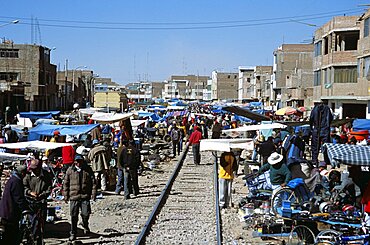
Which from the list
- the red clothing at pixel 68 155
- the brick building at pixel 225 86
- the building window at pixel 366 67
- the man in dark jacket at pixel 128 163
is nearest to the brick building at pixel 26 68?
the building window at pixel 366 67

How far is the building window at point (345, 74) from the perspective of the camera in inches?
1647

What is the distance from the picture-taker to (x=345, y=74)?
139 feet

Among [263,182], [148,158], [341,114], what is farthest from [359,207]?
[341,114]

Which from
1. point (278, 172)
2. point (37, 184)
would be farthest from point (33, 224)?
point (278, 172)

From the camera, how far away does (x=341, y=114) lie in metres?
42.6

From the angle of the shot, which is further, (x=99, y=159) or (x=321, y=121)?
(x=99, y=159)

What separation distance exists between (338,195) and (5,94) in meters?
49.7

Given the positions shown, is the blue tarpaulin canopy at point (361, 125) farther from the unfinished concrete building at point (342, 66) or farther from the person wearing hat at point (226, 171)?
the unfinished concrete building at point (342, 66)

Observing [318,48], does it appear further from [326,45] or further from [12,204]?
[12,204]

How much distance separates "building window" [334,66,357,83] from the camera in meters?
41.8

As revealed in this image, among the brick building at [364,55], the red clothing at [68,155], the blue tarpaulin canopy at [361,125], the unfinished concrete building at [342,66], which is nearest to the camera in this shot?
the red clothing at [68,155]

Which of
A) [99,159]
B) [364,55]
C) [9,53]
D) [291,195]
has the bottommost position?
[291,195]

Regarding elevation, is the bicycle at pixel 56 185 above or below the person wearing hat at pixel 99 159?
below

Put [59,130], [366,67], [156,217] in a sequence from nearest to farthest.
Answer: [156,217] → [59,130] → [366,67]
